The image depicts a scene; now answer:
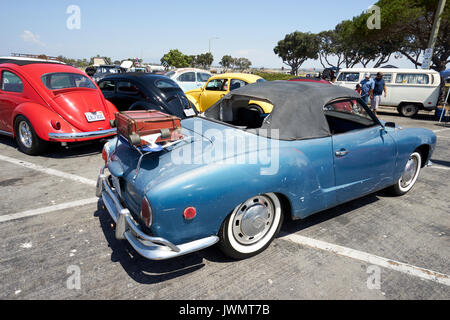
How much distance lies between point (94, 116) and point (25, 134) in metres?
1.41

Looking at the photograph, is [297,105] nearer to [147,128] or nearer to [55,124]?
[147,128]

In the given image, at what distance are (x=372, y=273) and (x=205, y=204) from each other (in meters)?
1.68

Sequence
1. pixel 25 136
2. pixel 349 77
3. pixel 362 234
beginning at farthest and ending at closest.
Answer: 1. pixel 349 77
2. pixel 25 136
3. pixel 362 234

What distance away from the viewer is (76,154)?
5.61m

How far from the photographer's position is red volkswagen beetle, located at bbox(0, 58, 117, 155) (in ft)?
16.6

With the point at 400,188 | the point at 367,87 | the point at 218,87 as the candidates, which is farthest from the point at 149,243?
the point at 367,87

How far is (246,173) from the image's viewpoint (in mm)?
2244

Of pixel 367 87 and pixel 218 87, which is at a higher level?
pixel 367 87

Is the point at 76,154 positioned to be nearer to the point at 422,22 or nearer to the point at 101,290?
the point at 101,290

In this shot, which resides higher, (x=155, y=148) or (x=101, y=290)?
(x=155, y=148)

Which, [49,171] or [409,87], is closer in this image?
[49,171]

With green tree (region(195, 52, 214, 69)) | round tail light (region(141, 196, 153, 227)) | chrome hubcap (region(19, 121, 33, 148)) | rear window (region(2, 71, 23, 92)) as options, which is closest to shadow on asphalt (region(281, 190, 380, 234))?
round tail light (region(141, 196, 153, 227))

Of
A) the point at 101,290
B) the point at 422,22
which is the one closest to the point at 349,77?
the point at 422,22
